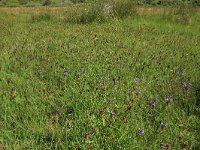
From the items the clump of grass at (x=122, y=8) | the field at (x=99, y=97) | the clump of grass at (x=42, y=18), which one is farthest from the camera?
the clump of grass at (x=42, y=18)

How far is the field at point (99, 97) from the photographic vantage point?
260 centimetres

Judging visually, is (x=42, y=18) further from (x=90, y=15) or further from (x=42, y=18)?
(x=90, y=15)

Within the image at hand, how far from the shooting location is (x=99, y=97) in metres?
3.14

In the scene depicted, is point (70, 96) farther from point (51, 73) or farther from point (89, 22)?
point (89, 22)

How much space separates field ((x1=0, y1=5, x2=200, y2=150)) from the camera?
2.60 meters

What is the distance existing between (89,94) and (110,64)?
1340mm

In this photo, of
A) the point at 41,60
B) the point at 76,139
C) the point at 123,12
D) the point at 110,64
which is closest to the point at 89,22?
the point at 123,12

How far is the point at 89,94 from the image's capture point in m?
3.16

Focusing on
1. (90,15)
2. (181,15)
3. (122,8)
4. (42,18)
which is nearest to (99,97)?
(90,15)

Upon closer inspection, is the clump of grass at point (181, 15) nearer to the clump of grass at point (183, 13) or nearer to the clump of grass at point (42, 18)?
the clump of grass at point (183, 13)

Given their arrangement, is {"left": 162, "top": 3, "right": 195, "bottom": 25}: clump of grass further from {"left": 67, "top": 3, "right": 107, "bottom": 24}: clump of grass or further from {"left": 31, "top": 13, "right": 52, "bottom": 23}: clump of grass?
{"left": 31, "top": 13, "right": 52, "bottom": 23}: clump of grass

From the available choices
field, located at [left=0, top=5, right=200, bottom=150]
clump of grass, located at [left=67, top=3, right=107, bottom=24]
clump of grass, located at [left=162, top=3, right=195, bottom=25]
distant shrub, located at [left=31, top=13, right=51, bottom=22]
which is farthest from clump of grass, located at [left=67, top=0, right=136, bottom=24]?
field, located at [left=0, top=5, right=200, bottom=150]

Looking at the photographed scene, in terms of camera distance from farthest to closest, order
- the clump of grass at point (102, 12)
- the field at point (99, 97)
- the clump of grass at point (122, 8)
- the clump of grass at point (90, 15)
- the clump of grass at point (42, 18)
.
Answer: the clump of grass at point (42, 18)
the clump of grass at point (122, 8)
the clump of grass at point (102, 12)
the clump of grass at point (90, 15)
the field at point (99, 97)

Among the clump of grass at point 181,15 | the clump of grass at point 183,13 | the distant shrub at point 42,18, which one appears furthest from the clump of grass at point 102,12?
the distant shrub at point 42,18
